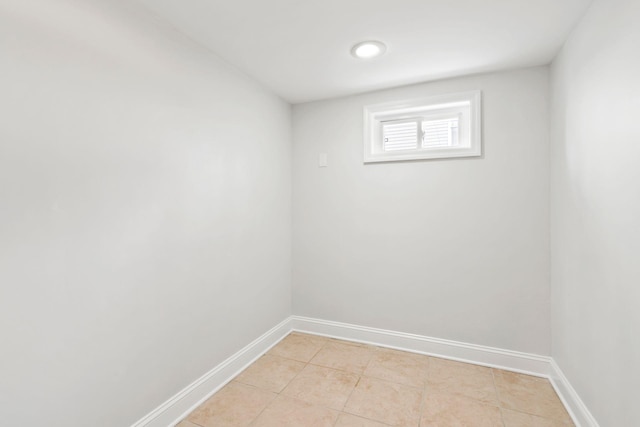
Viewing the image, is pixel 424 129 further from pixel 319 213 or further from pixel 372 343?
pixel 372 343

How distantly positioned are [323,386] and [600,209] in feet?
5.94

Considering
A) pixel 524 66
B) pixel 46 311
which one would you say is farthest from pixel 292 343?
pixel 524 66

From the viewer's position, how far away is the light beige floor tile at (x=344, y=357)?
2.21m

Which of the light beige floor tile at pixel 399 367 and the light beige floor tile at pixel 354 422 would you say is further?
the light beige floor tile at pixel 399 367

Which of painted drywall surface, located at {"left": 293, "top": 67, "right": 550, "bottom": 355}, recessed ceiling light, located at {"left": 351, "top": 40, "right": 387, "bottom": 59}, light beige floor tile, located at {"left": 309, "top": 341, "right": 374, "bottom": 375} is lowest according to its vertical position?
light beige floor tile, located at {"left": 309, "top": 341, "right": 374, "bottom": 375}

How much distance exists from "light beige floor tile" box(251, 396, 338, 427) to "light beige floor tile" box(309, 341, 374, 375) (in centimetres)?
46

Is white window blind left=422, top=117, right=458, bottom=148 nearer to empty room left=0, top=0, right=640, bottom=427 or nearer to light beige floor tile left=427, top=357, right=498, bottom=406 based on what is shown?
empty room left=0, top=0, right=640, bottom=427

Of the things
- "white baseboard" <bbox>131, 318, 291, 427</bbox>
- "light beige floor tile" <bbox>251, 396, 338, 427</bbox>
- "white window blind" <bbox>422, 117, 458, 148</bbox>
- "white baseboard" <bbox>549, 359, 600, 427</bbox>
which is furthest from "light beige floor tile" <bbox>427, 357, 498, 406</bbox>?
"white window blind" <bbox>422, 117, 458, 148</bbox>

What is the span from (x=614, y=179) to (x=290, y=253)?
2269 millimetres

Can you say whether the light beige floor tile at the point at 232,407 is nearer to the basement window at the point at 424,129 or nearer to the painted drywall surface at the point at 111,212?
the painted drywall surface at the point at 111,212

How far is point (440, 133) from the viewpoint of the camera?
2.47 meters

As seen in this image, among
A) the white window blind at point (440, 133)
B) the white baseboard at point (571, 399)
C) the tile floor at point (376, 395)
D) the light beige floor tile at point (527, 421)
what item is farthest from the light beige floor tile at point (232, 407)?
the white window blind at point (440, 133)

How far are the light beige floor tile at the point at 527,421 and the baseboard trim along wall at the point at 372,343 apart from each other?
0.29ft

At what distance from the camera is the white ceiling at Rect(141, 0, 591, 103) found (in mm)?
1487
